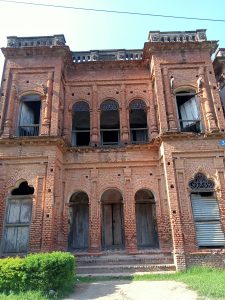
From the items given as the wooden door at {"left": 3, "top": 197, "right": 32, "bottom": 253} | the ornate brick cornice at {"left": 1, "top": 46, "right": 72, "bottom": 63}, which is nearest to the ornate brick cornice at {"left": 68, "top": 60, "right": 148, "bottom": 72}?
the ornate brick cornice at {"left": 1, "top": 46, "right": 72, "bottom": 63}

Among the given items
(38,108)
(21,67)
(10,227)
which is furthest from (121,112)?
(10,227)

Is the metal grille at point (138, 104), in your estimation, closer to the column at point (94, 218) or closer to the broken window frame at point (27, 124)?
the column at point (94, 218)

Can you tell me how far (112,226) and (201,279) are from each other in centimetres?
607

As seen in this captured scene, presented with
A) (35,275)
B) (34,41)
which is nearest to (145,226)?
(35,275)

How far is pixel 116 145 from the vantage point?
50.4ft

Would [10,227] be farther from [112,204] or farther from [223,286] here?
[223,286]

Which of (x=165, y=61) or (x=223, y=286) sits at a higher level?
(x=165, y=61)

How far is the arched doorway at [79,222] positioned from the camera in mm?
14719

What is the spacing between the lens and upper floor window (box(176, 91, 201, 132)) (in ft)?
48.8

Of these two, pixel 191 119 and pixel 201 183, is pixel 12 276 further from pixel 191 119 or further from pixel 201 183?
pixel 191 119

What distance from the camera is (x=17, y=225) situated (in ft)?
41.7

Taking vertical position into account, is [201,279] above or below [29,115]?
below

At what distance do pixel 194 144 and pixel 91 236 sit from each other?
Result: 21.1ft

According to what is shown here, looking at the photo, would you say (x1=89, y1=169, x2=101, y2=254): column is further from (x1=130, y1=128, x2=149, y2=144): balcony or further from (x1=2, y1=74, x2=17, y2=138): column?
(x1=2, y1=74, x2=17, y2=138): column
